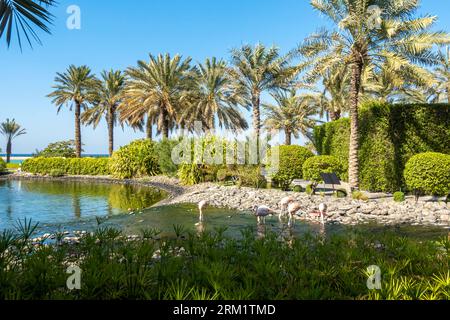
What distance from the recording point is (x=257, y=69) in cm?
2577

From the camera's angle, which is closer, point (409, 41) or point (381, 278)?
point (381, 278)

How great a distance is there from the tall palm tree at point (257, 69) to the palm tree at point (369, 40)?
9554mm

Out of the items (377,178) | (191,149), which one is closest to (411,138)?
(377,178)

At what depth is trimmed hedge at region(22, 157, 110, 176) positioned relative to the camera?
34219mm

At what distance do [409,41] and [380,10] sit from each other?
5.92 ft

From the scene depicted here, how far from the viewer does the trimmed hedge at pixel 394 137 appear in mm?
14648

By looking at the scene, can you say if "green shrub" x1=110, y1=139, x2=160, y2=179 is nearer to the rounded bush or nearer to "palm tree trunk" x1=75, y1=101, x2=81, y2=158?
"palm tree trunk" x1=75, y1=101, x2=81, y2=158

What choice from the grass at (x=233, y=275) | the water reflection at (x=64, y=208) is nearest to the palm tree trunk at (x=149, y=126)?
the water reflection at (x=64, y=208)

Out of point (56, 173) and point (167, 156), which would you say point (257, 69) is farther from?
point (56, 173)

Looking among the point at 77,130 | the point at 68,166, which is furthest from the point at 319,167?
the point at 77,130

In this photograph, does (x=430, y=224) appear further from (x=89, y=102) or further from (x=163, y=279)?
(x=89, y=102)

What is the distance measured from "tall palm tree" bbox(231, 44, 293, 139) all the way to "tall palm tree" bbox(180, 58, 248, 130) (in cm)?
353

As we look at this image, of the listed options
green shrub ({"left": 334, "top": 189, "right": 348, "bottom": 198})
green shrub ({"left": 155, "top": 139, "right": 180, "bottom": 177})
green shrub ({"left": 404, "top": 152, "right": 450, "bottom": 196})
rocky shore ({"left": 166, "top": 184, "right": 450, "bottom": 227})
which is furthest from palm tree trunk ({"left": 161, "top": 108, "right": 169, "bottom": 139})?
green shrub ({"left": 404, "top": 152, "right": 450, "bottom": 196})

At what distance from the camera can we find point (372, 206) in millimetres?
10719
